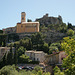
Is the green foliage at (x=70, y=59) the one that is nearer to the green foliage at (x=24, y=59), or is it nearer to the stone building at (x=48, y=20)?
the green foliage at (x=24, y=59)

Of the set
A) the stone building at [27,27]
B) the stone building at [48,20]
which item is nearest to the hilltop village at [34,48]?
the stone building at [27,27]

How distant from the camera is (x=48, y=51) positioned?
160ft

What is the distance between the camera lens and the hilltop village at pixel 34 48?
32.2 metres

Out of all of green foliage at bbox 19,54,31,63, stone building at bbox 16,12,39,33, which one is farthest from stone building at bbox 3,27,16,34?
green foliage at bbox 19,54,31,63

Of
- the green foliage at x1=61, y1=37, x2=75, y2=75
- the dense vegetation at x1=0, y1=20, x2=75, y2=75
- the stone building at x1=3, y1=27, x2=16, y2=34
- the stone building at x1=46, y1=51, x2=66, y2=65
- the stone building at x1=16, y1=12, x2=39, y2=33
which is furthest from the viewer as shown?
the stone building at x1=3, y1=27, x2=16, y2=34

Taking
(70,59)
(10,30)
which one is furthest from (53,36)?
(70,59)

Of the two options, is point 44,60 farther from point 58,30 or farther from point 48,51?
point 58,30

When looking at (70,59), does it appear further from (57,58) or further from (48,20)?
(48,20)

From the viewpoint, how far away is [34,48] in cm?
5088

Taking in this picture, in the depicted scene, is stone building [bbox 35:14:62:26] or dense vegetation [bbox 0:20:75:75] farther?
stone building [bbox 35:14:62:26]

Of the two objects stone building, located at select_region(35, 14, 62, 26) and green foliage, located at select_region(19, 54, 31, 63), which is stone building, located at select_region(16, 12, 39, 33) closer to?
stone building, located at select_region(35, 14, 62, 26)

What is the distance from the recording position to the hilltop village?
32.2 metres

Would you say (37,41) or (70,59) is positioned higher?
(37,41)

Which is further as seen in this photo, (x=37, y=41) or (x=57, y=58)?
(x=37, y=41)
